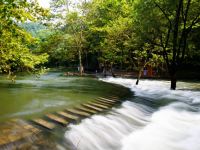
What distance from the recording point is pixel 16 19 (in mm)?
11516

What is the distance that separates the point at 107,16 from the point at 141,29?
23472mm

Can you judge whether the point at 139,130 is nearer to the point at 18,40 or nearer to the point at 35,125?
the point at 35,125

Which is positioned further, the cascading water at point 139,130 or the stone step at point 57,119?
the stone step at point 57,119

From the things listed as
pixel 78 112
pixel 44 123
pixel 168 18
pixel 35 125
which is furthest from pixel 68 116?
pixel 168 18

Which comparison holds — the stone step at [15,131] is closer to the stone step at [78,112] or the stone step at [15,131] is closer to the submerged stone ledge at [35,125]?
the submerged stone ledge at [35,125]

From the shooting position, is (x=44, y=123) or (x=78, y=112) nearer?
(x=44, y=123)

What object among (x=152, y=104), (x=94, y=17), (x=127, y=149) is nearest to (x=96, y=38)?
(x=94, y=17)

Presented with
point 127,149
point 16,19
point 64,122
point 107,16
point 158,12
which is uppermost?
point 107,16

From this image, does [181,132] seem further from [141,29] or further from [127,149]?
[141,29]

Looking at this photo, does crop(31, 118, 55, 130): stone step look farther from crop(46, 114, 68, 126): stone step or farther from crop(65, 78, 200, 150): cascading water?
crop(65, 78, 200, 150): cascading water

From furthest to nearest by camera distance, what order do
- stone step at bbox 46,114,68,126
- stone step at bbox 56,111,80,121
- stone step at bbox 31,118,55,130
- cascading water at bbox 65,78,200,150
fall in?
stone step at bbox 56,111,80,121 → stone step at bbox 46,114,68,126 → stone step at bbox 31,118,55,130 → cascading water at bbox 65,78,200,150

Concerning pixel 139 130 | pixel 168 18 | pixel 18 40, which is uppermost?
pixel 168 18

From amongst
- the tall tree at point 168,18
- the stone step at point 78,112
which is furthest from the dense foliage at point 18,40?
the tall tree at point 168,18

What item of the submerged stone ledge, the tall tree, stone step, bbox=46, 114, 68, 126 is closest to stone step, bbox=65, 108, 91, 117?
the submerged stone ledge
